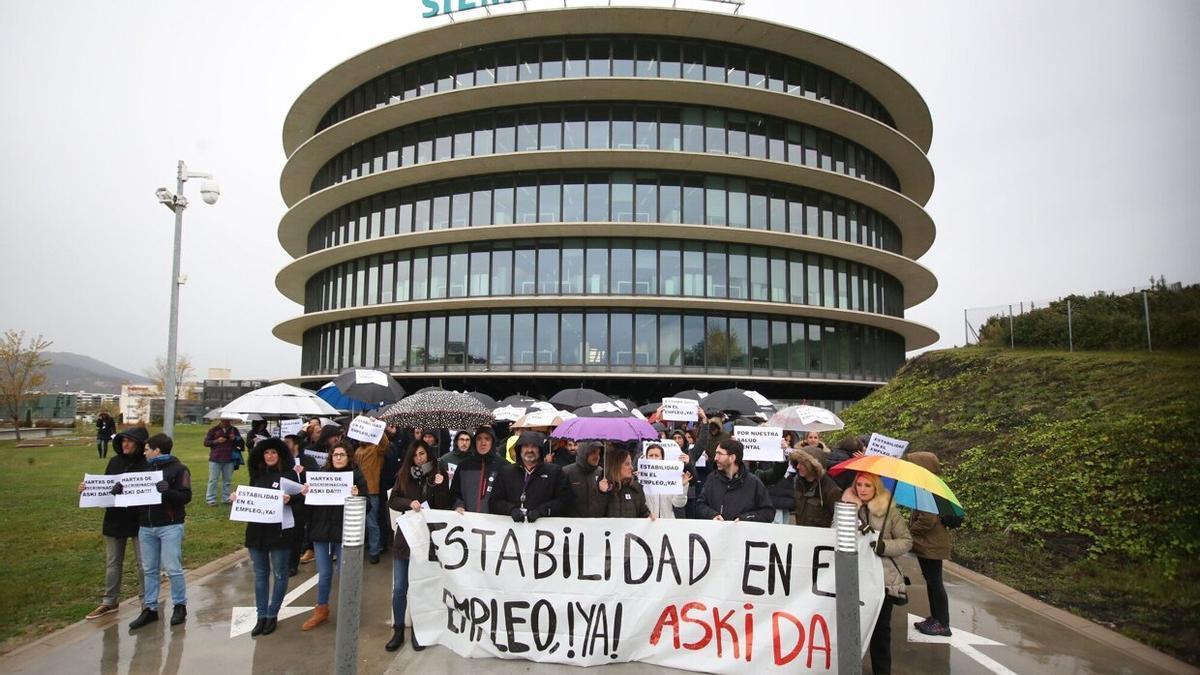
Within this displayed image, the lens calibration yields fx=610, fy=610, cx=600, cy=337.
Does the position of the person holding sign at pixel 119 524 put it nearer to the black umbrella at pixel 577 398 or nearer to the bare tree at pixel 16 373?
the black umbrella at pixel 577 398

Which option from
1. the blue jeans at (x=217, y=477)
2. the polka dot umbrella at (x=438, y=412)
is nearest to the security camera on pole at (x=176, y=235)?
the blue jeans at (x=217, y=477)

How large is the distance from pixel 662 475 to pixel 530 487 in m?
1.59

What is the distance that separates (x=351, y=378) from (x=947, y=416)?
15.9 metres

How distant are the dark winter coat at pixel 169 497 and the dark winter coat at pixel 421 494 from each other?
250 cm

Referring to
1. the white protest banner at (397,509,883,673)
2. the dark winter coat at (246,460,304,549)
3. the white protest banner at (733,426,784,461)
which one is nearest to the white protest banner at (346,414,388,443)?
the dark winter coat at (246,460,304,549)

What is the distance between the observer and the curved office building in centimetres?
2870

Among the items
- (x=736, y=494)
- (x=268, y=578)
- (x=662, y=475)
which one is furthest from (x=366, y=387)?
(x=736, y=494)

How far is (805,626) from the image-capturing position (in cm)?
581

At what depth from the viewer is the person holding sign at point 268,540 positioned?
22.6 feet

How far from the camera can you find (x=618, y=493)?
23.0 ft

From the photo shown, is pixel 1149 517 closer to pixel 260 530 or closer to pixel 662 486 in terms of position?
pixel 662 486

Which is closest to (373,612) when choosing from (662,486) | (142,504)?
(142,504)

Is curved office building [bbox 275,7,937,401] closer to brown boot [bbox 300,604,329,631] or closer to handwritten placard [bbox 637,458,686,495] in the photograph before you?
handwritten placard [bbox 637,458,686,495]

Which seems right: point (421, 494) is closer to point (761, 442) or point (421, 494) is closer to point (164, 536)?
point (164, 536)
